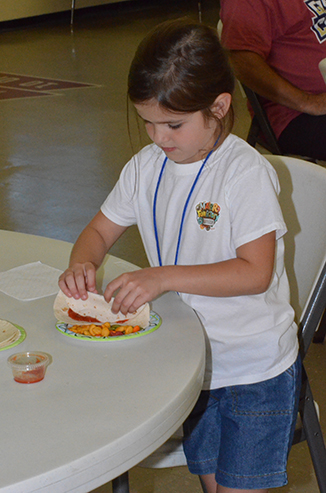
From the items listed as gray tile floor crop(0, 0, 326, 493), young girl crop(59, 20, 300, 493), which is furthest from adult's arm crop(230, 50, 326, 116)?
young girl crop(59, 20, 300, 493)

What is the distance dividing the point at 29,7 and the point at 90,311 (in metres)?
9.06

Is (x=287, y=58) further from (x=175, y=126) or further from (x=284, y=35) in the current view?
(x=175, y=126)

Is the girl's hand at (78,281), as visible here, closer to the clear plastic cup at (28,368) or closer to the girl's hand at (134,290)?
the girl's hand at (134,290)

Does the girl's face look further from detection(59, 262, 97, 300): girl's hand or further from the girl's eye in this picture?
detection(59, 262, 97, 300): girl's hand

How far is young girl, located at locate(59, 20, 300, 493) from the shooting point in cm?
109

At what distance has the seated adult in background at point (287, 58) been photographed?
8.09 ft

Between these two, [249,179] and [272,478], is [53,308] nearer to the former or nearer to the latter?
[249,179]

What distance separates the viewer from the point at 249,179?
3.67 ft

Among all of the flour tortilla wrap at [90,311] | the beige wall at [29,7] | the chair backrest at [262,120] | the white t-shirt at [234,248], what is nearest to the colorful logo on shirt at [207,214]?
the white t-shirt at [234,248]

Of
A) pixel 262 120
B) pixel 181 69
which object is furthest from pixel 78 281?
pixel 262 120

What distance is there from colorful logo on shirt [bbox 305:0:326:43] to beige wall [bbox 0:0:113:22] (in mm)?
7180

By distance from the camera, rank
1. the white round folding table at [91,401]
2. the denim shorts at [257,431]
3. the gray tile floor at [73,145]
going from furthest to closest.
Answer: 1. the gray tile floor at [73,145]
2. the denim shorts at [257,431]
3. the white round folding table at [91,401]

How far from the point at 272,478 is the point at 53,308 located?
49cm

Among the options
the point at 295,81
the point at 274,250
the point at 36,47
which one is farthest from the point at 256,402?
the point at 36,47
